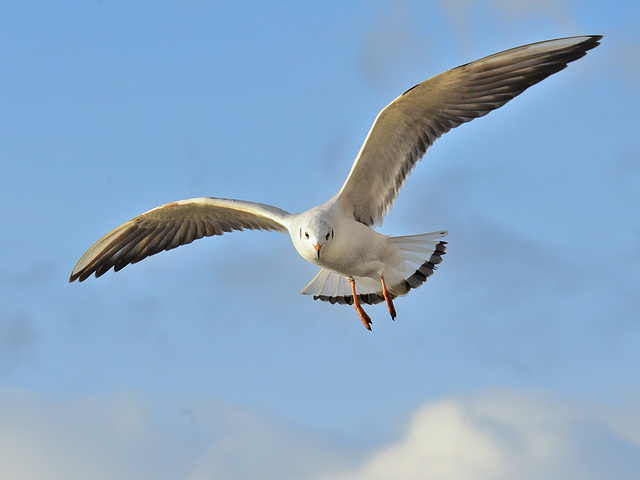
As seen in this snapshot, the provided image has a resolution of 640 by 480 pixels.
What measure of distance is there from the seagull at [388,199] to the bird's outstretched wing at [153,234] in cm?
7

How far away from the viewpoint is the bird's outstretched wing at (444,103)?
7945 mm

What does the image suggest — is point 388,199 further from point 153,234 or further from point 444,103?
point 153,234

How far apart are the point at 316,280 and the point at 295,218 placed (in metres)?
1.68

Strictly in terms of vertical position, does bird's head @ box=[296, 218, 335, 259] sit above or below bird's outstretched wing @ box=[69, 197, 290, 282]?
below

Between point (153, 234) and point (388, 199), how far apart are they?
10.1 feet

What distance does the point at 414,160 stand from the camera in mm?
8484

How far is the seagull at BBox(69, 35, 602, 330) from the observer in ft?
26.2

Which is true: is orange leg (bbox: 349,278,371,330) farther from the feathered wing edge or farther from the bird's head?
the bird's head

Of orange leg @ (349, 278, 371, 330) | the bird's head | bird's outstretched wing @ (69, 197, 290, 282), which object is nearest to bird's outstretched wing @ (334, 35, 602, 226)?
the bird's head

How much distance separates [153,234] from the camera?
407 inches

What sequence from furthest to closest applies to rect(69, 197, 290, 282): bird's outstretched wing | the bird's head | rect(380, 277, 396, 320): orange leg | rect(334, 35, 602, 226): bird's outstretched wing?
1. rect(69, 197, 290, 282): bird's outstretched wing
2. rect(380, 277, 396, 320): orange leg
3. rect(334, 35, 602, 226): bird's outstretched wing
4. the bird's head

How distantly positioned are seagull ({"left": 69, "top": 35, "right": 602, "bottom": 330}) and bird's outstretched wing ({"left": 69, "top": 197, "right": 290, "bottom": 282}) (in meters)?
0.07

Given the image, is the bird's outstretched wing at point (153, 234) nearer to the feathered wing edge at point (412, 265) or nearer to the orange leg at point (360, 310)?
the orange leg at point (360, 310)

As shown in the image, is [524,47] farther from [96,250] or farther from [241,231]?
[96,250]
